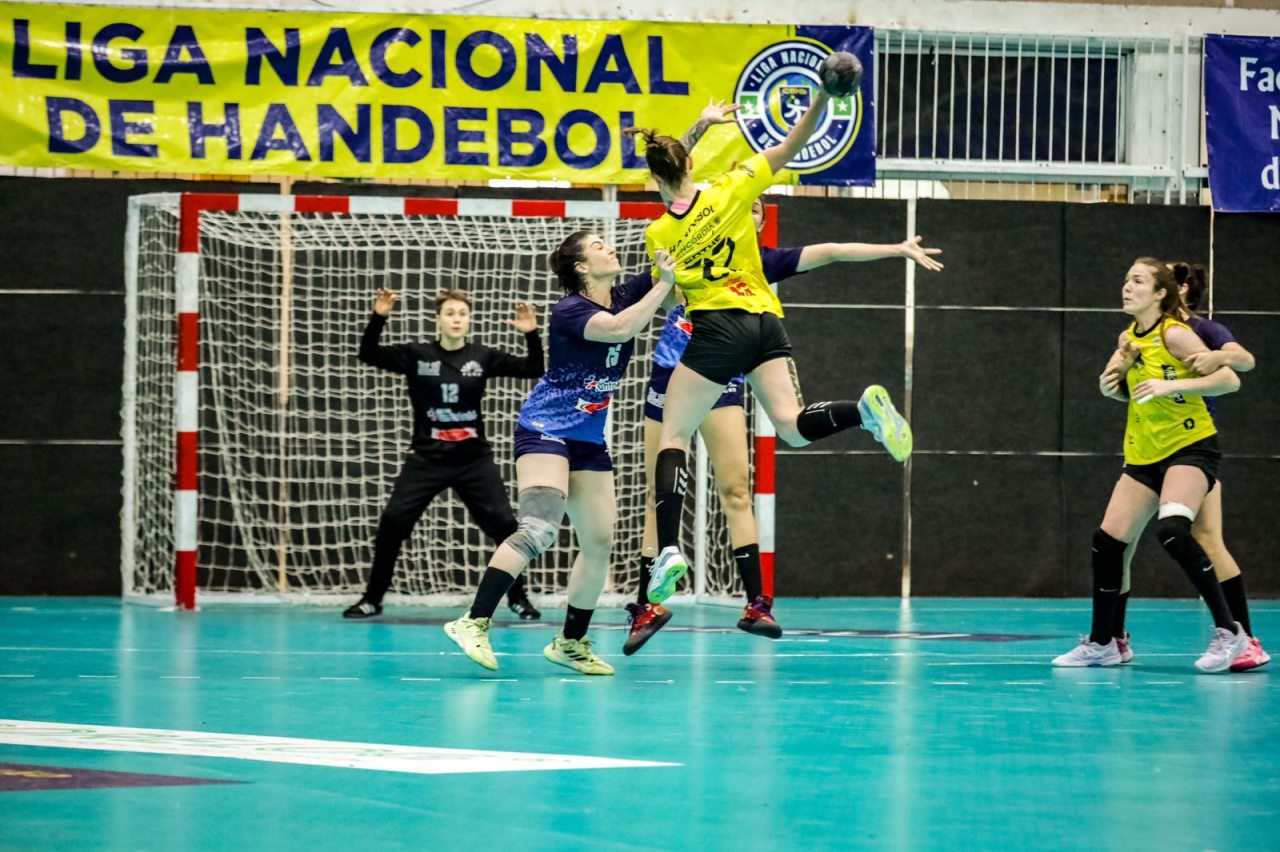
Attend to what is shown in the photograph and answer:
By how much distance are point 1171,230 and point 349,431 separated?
614 centimetres

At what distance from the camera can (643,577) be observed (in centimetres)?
882

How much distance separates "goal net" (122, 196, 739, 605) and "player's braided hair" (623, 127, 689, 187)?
423 centimetres

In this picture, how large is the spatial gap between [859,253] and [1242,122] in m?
6.18

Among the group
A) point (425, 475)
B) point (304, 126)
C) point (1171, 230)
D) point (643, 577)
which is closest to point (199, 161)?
point (304, 126)

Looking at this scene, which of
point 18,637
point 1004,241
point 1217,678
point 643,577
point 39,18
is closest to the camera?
point 1217,678

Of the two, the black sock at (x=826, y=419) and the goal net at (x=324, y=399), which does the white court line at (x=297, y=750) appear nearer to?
the black sock at (x=826, y=419)

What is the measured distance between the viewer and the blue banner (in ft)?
43.7

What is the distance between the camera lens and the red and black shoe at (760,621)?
828 centimetres

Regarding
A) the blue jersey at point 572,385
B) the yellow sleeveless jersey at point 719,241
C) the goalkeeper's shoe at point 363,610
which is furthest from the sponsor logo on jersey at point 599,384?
the goalkeeper's shoe at point 363,610

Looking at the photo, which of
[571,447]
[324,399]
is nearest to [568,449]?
[571,447]

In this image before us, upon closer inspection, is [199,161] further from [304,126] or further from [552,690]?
[552,690]

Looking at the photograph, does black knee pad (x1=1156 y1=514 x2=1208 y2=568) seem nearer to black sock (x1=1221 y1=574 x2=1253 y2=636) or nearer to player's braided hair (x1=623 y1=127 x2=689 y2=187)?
black sock (x1=1221 y1=574 x2=1253 y2=636)

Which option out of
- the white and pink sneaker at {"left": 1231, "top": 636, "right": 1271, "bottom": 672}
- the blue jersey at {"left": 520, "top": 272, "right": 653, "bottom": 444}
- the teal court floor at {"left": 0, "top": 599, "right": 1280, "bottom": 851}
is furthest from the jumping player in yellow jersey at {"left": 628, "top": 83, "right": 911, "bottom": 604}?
the white and pink sneaker at {"left": 1231, "top": 636, "right": 1271, "bottom": 672}

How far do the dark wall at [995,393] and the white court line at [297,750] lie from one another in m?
7.77
